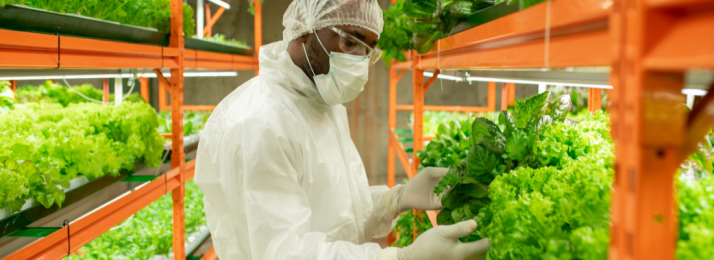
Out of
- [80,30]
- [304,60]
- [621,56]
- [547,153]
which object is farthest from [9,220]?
[621,56]

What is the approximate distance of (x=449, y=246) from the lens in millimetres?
1345

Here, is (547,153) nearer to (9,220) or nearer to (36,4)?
(9,220)

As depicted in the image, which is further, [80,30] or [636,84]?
[80,30]

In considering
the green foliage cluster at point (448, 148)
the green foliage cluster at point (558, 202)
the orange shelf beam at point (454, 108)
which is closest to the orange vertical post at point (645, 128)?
the green foliage cluster at point (558, 202)

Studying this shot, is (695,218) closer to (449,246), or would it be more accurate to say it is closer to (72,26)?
(449,246)

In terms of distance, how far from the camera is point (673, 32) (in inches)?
20.1

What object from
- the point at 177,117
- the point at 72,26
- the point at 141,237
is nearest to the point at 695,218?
the point at 72,26

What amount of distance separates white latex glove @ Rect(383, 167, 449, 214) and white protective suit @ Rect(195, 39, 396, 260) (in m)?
0.19

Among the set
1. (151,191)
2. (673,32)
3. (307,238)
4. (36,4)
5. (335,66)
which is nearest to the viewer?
(673,32)

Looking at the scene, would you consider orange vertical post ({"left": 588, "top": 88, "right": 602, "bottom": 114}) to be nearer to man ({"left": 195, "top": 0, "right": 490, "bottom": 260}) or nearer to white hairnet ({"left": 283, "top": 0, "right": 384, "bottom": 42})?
man ({"left": 195, "top": 0, "right": 490, "bottom": 260})

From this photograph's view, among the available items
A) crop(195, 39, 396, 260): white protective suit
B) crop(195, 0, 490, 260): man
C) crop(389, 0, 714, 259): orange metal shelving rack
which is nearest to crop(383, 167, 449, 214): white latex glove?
crop(195, 0, 490, 260): man

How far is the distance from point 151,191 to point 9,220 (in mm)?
1014

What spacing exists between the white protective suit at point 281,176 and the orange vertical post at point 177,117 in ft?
4.23

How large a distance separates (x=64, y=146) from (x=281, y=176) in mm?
1258
